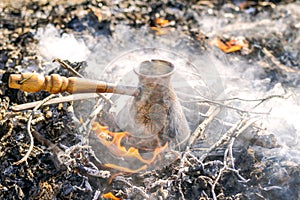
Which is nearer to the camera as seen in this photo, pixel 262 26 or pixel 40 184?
pixel 40 184

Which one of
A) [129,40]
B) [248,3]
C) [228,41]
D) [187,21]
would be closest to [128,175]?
[129,40]

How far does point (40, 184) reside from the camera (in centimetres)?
380

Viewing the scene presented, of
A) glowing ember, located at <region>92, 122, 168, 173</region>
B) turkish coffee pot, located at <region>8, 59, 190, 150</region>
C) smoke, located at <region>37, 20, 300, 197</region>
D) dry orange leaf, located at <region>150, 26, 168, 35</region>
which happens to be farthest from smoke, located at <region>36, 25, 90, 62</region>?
turkish coffee pot, located at <region>8, 59, 190, 150</region>

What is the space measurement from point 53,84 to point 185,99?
1377 mm

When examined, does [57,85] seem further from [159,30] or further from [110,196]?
[159,30]

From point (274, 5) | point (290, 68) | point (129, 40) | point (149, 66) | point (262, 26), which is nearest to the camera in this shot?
point (149, 66)

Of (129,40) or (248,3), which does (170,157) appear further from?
(248,3)

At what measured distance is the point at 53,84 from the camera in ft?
11.1

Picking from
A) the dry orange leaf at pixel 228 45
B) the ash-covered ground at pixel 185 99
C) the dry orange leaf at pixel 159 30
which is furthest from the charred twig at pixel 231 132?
the dry orange leaf at pixel 159 30

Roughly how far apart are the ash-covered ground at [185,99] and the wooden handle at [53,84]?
0.69 meters

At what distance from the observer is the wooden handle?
330 centimetres

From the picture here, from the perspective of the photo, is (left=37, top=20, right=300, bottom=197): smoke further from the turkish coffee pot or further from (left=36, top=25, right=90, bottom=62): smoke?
the turkish coffee pot

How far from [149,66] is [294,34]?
12.4 feet

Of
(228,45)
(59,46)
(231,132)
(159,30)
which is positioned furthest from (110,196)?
(159,30)
